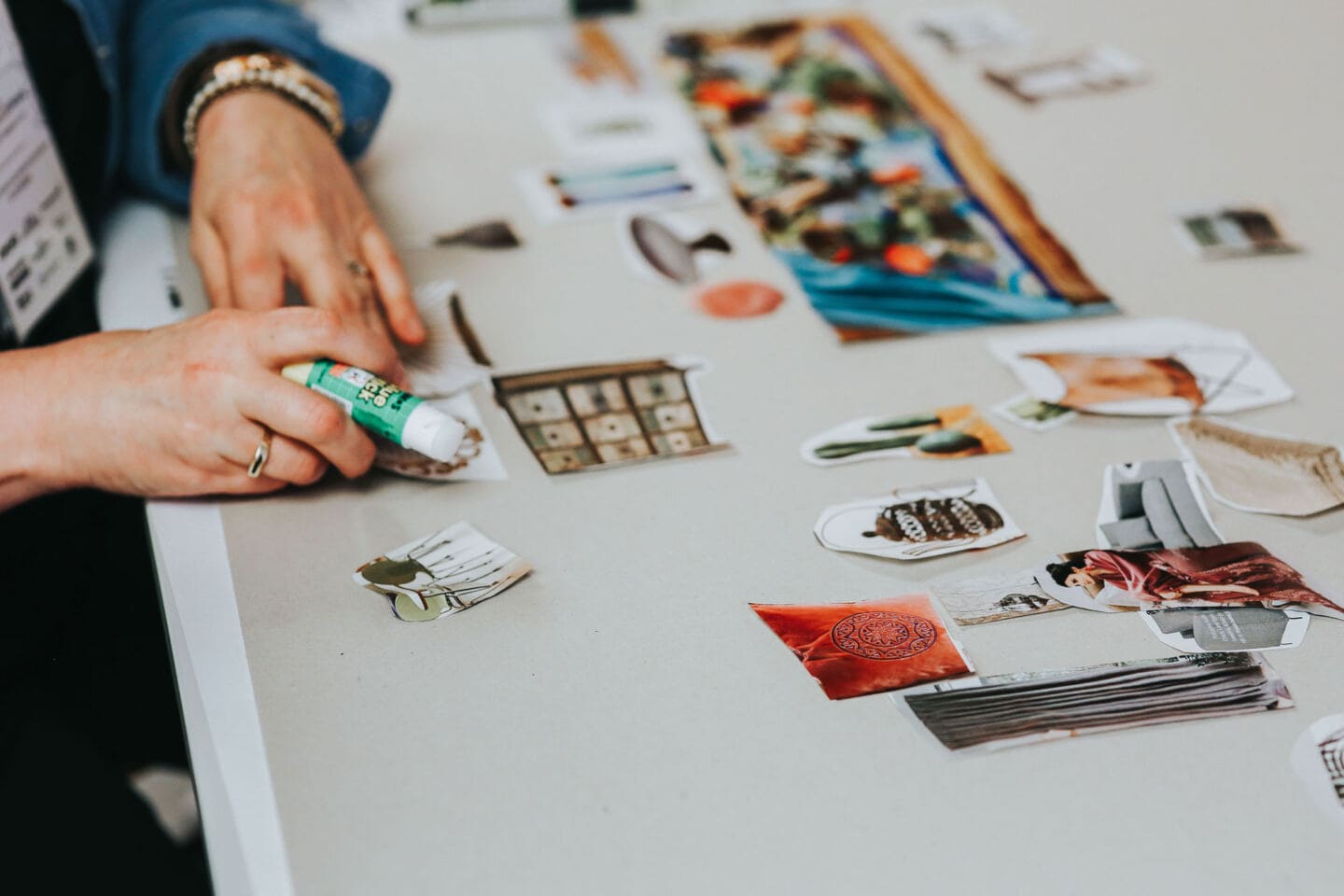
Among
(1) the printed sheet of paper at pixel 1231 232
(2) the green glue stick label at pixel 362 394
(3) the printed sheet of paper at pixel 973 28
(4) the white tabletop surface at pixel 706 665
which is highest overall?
(3) the printed sheet of paper at pixel 973 28

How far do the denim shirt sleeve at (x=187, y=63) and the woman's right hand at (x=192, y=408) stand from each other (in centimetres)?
29

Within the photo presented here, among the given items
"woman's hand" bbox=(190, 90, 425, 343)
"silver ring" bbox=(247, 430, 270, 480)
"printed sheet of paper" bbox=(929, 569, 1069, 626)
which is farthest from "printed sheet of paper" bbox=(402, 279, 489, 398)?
"printed sheet of paper" bbox=(929, 569, 1069, 626)

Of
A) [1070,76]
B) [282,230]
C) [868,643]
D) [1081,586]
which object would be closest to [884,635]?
[868,643]

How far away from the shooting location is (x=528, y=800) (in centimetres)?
50

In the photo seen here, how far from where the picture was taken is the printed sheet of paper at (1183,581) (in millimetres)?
603

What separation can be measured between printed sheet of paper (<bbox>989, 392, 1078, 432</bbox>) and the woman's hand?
0.38m

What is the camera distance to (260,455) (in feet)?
2.09

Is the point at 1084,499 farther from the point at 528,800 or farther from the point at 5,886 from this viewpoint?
the point at 5,886

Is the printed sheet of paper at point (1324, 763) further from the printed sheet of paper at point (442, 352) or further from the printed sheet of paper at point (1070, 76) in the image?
the printed sheet of paper at point (1070, 76)

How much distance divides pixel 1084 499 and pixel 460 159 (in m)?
0.59

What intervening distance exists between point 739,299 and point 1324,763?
1.52ft

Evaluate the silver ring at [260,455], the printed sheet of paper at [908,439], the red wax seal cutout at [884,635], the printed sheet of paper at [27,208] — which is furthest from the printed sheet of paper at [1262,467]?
the printed sheet of paper at [27,208]

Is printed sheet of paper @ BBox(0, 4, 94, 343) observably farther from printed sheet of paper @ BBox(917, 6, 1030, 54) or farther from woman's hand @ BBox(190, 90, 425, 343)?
printed sheet of paper @ BBox(917, 6, 1030, 54)

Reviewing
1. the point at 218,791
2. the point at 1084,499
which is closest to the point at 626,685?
the point at 218,791
